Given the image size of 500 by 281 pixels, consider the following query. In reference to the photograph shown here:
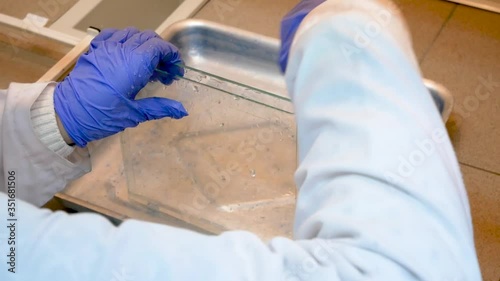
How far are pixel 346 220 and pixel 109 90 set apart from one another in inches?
15.9

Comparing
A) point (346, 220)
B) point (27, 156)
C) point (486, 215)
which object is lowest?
point (486, 215)

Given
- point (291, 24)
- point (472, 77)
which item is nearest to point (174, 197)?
point (291, 24)

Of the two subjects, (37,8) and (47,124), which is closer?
(47,124)

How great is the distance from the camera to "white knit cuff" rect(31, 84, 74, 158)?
0.68m

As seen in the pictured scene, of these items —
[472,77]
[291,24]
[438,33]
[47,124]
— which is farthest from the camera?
[438,33]

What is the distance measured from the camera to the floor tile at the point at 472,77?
0.98 meters

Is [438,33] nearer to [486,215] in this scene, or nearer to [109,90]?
[486,215]

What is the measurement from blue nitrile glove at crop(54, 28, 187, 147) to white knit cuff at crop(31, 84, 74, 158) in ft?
0.04

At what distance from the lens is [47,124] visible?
682mm

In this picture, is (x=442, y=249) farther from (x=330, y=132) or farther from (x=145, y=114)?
(x=145, y=114)

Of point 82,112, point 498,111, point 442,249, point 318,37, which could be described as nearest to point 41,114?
point 82,112

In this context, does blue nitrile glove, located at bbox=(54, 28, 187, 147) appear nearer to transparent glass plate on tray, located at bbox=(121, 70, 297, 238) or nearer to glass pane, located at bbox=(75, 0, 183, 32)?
transparent glass plate on tray, located at bbox=(121, 70, 297, 238)

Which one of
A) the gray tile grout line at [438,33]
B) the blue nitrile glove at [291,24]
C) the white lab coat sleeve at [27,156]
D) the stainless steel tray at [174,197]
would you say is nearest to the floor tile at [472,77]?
the gray tile grout line at [438,33]

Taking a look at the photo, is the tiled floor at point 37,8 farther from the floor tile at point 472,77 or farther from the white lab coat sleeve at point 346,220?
the white lab coat sleeve at point 346,220
